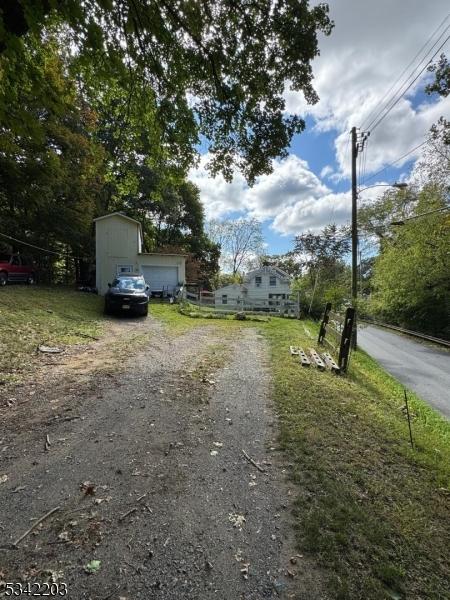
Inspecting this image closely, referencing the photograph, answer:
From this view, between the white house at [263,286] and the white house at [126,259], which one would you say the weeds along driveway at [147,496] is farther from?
the white house at [263,286]

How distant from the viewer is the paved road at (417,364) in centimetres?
967

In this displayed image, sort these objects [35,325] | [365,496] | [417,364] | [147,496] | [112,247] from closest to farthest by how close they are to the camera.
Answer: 1. [147,496]
2. [365,496]
3. [35,325]
4. [417,364]
5. [112,247]

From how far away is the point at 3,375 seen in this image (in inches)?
202

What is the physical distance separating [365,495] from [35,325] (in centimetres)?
837

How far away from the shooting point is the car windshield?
1303 centimetres

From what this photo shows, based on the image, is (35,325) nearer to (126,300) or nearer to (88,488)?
(126,300)

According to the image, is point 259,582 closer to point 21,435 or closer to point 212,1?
point 21,435

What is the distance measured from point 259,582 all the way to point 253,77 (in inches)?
248

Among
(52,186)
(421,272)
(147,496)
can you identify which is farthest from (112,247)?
(421,272)

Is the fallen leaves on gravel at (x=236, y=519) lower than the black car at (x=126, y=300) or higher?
lower

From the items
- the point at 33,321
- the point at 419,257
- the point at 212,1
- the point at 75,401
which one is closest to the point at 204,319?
the point at 33,321

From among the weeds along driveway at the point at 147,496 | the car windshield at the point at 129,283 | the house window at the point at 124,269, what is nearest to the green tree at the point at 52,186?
the house window at the point at 124,269

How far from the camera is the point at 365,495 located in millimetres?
2885

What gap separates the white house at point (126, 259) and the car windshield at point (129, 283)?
18.6 ft
